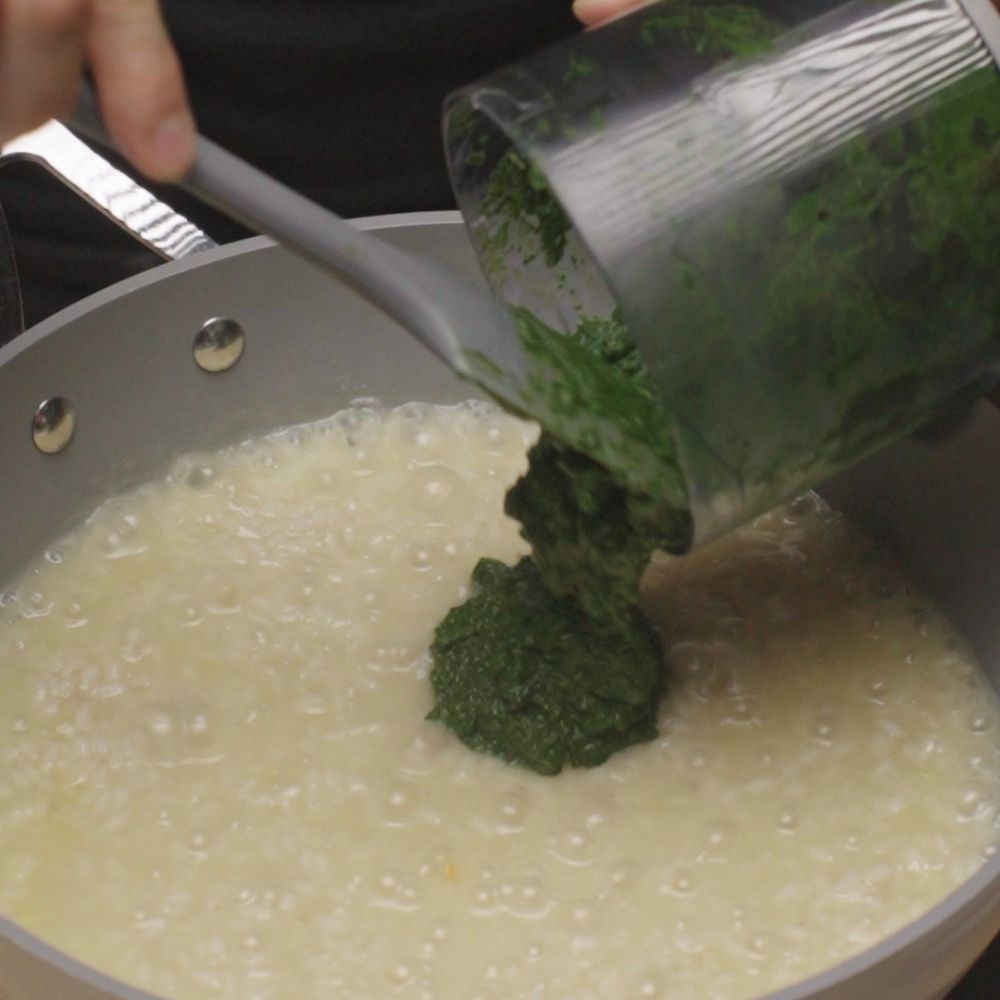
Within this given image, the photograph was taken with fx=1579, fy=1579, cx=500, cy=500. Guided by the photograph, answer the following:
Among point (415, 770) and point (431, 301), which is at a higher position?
point (431, 301)

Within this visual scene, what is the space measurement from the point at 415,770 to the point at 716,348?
460 mm

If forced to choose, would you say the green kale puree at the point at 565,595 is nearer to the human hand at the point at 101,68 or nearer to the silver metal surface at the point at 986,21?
the silver metal surface at the point at 986,21

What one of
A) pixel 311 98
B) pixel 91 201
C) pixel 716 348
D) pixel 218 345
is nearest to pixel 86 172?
pixel 91 201

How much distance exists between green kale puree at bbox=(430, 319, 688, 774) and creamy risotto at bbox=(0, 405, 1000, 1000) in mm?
29

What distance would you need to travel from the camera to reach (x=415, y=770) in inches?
50.1

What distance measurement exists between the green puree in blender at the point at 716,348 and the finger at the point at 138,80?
0.29 m

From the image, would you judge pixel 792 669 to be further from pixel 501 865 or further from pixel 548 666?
pixel 501 865

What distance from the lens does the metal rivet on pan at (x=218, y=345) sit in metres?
1.54

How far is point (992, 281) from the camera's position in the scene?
1.09 meters

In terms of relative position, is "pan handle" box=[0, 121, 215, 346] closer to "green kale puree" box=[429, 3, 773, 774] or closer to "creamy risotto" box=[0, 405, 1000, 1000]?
"creamy risotto" box=[0, 405, 1000, 1000]

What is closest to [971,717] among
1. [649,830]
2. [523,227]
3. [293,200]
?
[649,830]

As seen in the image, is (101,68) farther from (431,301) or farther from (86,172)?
(86,172)

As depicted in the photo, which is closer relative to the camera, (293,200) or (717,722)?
(293,200)

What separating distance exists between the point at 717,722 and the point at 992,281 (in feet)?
1.42
